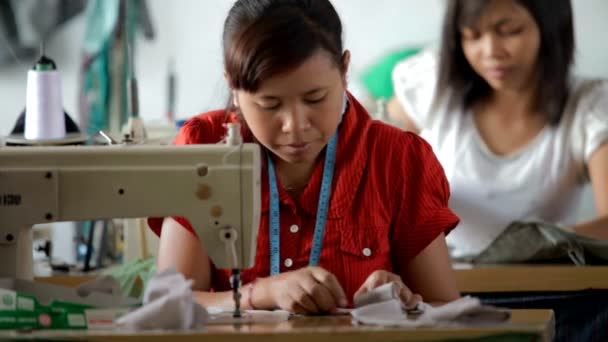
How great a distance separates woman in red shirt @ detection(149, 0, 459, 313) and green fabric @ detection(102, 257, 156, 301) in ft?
1.15

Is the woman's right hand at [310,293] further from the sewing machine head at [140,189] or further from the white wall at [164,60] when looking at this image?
the white wall at [164,60]

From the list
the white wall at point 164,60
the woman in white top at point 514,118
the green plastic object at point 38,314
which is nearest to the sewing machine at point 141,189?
the green plastic object at point 38,314

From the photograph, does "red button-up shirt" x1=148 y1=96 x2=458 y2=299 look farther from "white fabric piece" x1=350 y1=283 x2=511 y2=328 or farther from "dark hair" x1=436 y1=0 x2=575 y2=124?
"dark hair" x1=436 y1=0 x2=575 y2=124

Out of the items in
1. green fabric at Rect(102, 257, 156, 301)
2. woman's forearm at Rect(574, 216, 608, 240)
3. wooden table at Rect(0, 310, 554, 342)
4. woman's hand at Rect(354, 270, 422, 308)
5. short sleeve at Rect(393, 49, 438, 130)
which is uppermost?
short sleeve at Rect(393, 49, 438, 130)

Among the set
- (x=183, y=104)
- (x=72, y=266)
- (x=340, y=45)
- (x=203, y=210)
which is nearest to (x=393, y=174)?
(x=340, y=45)

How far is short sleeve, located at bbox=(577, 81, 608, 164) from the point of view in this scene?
3.30 metres

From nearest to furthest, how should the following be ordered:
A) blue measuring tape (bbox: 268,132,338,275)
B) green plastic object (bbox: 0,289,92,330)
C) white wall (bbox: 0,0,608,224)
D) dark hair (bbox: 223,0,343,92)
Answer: green plastic object (bbox: 0,289,92,330), dark hair (bbox: 223,0,343,92), blue measuring tape (bbox: 268,132,338,275), white wall (bbox: 0,0,608,224)

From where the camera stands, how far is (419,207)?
230 cm

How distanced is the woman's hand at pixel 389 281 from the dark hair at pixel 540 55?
4.62 feet

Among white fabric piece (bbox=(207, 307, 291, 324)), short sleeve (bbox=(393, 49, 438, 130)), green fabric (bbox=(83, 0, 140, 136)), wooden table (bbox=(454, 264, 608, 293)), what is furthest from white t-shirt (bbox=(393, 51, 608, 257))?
green fabric (bbox=(83, 0, 140, 136))

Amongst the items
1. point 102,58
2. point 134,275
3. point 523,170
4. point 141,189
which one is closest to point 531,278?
point 523,170

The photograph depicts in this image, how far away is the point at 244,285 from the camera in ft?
7.27

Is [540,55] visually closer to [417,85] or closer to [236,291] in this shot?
[417,85]

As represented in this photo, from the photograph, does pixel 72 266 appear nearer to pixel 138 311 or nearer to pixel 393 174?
pixel 393 174
